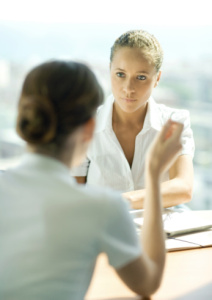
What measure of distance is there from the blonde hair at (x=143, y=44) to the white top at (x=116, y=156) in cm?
25

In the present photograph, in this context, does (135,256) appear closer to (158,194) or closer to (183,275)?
(158,194)

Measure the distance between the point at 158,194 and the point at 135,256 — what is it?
18cm

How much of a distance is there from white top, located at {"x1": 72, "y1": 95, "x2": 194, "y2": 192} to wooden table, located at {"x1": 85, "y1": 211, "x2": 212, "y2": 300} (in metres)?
0.65

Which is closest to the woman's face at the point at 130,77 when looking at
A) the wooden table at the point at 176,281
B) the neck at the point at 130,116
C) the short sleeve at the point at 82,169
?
the neck at the point at 130,116

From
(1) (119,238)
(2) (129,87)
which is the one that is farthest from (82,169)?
(1) (119,238)

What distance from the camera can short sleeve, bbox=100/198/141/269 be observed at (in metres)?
0.85

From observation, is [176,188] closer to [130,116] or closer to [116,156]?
[116,156]

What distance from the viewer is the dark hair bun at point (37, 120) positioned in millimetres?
853

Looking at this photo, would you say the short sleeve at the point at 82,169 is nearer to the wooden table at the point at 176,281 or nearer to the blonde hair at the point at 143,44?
the blonde hair at the point at 143,44

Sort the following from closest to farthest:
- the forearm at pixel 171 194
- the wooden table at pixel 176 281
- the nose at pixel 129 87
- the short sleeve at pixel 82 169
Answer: the wooden table at pixel 176 281 → the forearm at pixel 171 194 → the nose at pixel 129 87 → the short sleeve at pixel 82 169

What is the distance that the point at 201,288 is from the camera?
1.16 metres

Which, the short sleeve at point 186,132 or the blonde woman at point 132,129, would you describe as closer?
the blonde woman at point 132,129

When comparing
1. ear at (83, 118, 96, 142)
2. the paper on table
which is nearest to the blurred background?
the paper on table

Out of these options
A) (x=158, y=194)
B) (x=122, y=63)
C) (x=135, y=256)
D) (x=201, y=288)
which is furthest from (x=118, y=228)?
(x=122, y=63)
